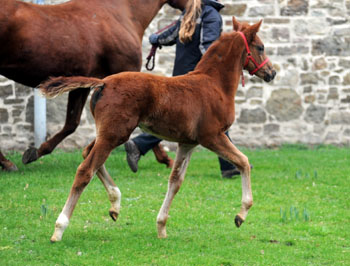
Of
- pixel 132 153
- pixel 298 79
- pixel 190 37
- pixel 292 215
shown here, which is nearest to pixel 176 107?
pixel 292 215

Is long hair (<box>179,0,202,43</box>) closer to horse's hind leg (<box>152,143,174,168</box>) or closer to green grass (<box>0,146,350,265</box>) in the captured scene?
green grass (<box>0,146,350,265</box>)

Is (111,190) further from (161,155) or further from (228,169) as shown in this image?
(161,155)

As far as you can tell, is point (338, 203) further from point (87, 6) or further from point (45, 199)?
point (87, 6)

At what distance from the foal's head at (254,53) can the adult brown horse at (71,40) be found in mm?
2666

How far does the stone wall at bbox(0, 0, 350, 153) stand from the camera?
1142 cm

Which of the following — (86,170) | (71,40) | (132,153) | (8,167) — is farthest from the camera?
(8,167)

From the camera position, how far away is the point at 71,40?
25.1 feet

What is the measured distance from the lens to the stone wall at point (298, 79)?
1142cm

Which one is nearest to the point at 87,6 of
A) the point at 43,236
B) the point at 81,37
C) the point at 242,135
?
the point at 81,37

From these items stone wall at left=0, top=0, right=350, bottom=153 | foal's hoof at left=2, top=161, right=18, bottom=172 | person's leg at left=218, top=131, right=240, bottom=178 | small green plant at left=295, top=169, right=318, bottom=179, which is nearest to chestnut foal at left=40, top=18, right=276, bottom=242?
person's leg at left=218, top=131, right=240, bottom=178

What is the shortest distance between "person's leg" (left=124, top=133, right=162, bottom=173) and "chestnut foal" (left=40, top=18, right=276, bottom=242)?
2806 mm

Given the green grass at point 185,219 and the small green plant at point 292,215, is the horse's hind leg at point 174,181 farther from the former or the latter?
the small green plant at point 292,215

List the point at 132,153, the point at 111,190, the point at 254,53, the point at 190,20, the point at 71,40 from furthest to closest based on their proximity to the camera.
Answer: the point at 132,153
the point at 71,40
the point at 190,20
the point at 254,53
the point at 111,190

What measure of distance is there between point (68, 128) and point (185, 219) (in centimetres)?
281
